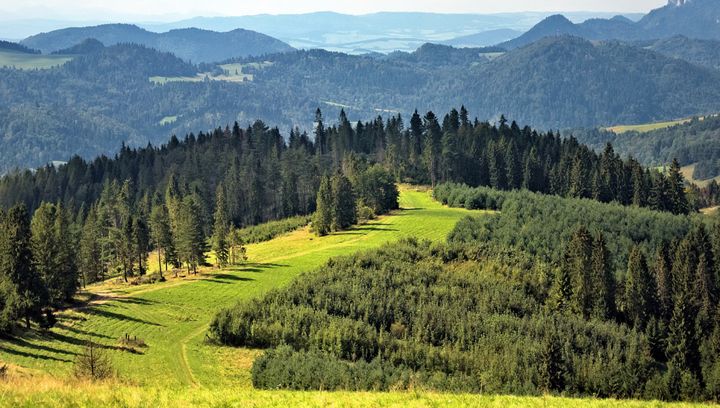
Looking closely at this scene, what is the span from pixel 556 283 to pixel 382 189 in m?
54.7

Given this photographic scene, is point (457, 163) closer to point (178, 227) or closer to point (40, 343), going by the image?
point (178, 227)

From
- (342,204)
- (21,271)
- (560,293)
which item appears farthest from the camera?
(342,204)

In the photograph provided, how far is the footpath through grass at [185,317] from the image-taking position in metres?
61.6

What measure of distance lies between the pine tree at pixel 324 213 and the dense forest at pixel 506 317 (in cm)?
2547

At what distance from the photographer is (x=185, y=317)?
81312mm

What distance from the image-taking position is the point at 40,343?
67.8 m

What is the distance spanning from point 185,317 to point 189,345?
10.7 metres

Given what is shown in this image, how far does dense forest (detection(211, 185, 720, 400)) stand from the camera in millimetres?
63781

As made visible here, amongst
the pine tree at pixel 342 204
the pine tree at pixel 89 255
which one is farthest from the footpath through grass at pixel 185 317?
the pine tree at pixel 89 255

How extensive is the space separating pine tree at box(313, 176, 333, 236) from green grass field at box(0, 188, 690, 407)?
2306mm

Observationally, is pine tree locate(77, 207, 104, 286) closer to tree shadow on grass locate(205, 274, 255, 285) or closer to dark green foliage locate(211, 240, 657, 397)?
tree shadow on grass locate(205, 274, 255, 285)

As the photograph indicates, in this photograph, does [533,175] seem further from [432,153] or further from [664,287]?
[664,287]

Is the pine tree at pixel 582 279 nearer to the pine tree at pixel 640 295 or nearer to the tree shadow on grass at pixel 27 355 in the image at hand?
the pine tree at pixel 640 295

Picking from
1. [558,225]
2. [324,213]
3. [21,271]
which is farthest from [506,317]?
[324,213]
